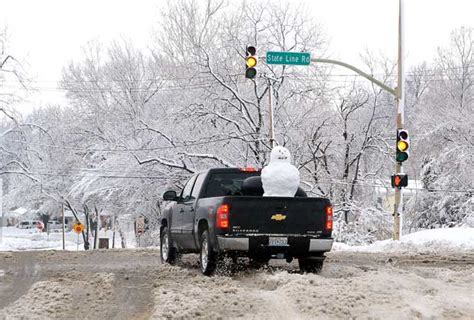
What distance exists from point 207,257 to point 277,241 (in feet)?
4.00

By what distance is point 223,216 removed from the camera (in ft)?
36.7

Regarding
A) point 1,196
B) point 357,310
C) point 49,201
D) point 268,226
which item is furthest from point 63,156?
point 357,310

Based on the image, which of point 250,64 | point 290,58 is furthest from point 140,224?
point 250,64

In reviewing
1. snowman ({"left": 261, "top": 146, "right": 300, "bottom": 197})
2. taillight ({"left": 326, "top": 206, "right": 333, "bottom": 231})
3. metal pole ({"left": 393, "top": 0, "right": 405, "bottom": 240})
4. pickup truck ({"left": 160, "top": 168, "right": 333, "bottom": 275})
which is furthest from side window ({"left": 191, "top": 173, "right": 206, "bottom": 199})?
metal pole ({"left": 393, "top": 0, "right": 405, "bottom": 240})

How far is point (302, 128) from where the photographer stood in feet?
124

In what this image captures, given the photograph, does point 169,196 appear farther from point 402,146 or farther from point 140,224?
point 140,224

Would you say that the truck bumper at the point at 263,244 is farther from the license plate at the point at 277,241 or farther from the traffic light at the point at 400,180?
the traffic light at the point at 400,180

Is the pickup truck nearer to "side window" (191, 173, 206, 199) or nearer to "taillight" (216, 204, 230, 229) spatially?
"taillight" (216, 204, 230, 229)

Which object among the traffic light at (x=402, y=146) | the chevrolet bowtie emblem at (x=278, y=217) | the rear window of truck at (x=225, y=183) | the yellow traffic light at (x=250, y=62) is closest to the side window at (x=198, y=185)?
the rear window of truck at (x=225, y=183)

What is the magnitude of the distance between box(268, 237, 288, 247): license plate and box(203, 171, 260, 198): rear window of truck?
6.20ft

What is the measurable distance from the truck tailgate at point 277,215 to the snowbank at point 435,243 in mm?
8009

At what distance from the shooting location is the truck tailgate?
11.2 metres

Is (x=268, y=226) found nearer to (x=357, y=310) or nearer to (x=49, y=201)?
(x=357, y=310)

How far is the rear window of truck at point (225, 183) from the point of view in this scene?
512 inches
